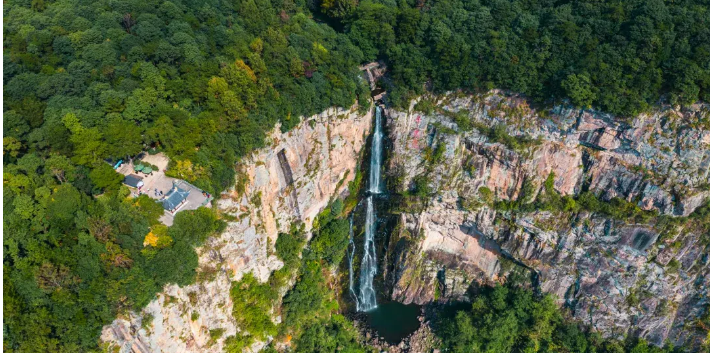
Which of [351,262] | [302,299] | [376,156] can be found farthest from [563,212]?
[302,299]

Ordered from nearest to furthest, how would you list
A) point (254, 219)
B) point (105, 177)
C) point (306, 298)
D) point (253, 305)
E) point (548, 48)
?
point (105, 177)
point (254, 219)
point (253, 305)
point (548, 48)
point (306, 298)

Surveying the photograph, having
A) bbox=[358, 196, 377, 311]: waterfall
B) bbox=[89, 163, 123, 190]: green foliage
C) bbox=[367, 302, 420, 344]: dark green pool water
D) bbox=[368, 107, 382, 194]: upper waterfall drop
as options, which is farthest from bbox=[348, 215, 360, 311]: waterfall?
bbox=[89, 163, 123, 190]: green foliage

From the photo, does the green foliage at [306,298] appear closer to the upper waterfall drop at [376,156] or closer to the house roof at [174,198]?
the upper waterfall drop at [376,156]

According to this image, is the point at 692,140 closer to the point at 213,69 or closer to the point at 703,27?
the point at 703,27

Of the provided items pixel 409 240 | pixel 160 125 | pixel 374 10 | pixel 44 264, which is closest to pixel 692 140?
pixel 409 240

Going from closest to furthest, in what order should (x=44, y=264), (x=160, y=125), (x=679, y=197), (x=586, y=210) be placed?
(x=44, y=264) → (x=160, y=125) → (x=679, y=197) → (x=586, y=210)

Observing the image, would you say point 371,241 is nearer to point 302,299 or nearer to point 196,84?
point 302,299
